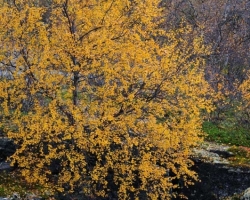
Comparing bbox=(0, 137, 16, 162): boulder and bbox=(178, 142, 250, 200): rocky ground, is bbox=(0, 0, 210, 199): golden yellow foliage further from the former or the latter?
bbox=(178, 142, 250, 200): rocky ground

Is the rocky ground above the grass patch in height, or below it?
below

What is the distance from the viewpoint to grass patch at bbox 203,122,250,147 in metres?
18.2

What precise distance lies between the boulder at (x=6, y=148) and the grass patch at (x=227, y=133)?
8.77 metres

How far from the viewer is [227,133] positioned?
19.0 meters

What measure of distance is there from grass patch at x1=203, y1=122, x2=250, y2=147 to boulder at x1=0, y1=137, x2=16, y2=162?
8770 mm

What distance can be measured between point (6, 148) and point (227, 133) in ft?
33.8

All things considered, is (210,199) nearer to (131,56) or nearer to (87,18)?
(131,56)

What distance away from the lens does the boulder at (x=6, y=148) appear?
14.9 m

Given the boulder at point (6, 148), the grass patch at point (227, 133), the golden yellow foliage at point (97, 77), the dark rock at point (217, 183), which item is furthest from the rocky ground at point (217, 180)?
the boulder at point (6, 148)

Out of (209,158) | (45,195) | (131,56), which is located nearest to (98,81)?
(131,56)

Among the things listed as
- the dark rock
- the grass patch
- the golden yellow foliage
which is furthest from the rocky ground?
the golden yellow foliage

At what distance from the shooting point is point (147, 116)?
1262cm

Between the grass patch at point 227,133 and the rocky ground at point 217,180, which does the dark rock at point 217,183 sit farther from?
the grass patch at point 227,133

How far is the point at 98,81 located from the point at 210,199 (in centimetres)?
651
